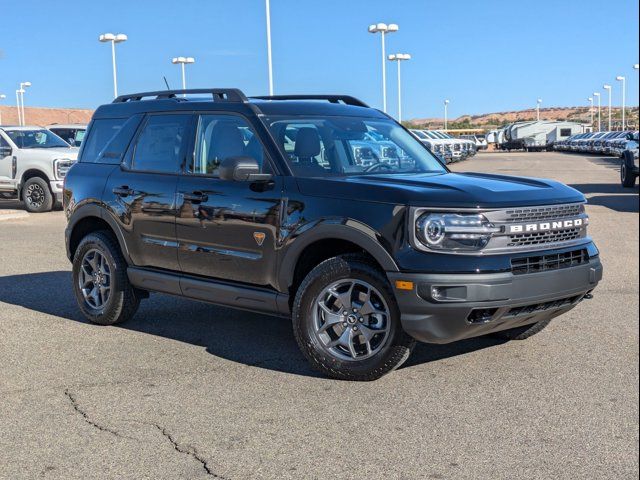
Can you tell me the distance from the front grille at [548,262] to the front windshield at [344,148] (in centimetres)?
140

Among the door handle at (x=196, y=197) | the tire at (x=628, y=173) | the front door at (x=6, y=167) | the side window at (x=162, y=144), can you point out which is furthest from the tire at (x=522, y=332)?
the tire at (x=628, y=173)

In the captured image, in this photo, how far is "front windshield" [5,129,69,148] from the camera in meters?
19.6

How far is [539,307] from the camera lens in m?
5.43

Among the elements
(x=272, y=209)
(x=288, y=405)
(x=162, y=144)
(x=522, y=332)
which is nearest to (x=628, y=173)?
(x=522, y=332)

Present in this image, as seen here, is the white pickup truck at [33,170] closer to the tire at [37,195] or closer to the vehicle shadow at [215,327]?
the tire at [37,195]

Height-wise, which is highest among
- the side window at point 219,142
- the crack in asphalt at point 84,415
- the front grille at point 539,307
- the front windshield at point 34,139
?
the front windshield at point 34,139

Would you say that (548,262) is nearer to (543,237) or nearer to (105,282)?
(543,237)

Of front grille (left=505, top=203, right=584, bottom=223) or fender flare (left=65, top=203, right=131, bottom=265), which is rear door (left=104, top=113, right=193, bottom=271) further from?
front grille (left=505, top=203, right=584, bottom=223)

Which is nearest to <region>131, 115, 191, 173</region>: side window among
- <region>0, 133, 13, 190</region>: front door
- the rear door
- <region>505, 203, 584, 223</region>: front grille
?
the rear door

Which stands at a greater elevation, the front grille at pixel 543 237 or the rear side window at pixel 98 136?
the rear side window at pixel 98 136

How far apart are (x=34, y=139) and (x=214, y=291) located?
14976 millimetres

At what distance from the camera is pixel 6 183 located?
19.2m

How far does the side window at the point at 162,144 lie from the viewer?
22.2ft

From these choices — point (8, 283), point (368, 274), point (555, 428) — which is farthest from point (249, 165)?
point (8, 283)
